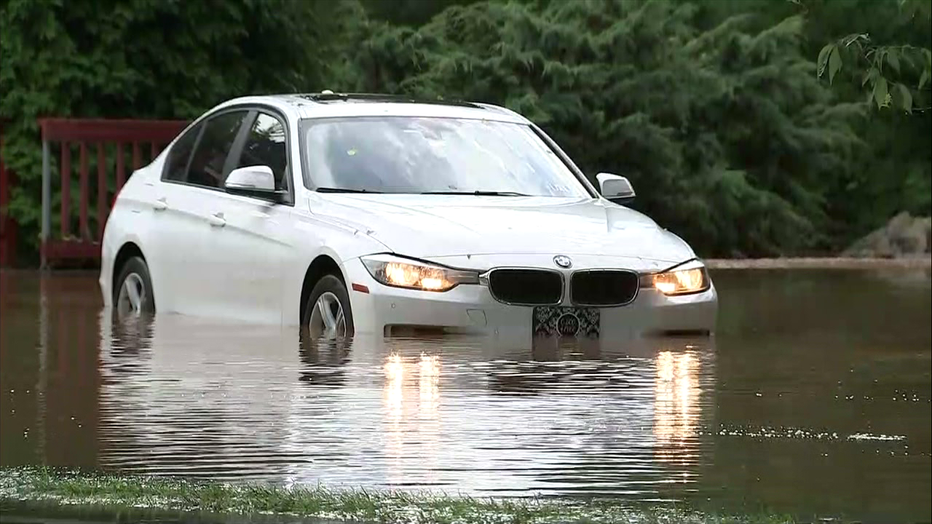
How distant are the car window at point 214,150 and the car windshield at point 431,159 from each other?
80 cm

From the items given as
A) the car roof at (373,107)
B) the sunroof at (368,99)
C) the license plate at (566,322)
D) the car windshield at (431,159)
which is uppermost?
the sunroof at (368,99)

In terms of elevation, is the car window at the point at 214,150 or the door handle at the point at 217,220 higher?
the car window at the point at 214,150

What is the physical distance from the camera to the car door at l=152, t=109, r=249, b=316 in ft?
35.8

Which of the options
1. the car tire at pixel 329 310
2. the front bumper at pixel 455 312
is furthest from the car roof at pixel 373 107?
the front bumper at pixel 455 312

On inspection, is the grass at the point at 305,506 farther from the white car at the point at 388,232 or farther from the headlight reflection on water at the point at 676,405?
the white car at the point at 388,232

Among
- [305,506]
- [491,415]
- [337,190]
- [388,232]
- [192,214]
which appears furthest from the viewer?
[192,214]

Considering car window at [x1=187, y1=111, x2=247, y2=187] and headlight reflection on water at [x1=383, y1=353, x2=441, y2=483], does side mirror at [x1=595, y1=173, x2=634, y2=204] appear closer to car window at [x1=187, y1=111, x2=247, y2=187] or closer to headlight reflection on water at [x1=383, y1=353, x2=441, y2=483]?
car window at [x1=187, y1=111, x2=247, y2=187]

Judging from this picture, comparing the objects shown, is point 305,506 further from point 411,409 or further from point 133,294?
point 133,294

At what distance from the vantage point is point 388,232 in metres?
9.23

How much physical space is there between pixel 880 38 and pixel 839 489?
49.2 feet

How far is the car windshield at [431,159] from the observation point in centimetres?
1041

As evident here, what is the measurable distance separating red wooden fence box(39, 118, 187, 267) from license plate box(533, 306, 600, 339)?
844cm

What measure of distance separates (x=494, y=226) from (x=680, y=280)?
2.74ft

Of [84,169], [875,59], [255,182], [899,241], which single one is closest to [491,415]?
[875,59]
